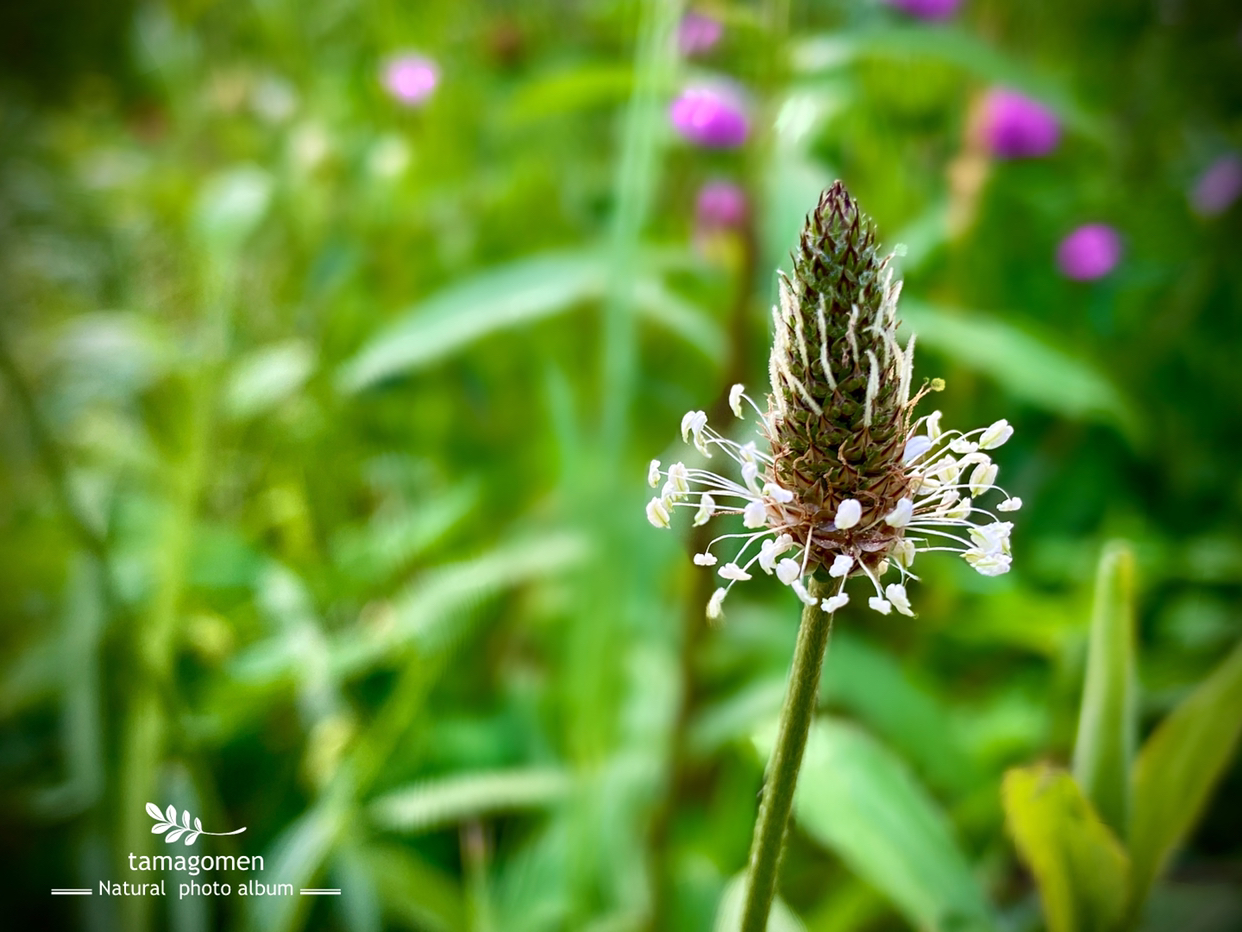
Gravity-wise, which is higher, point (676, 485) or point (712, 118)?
point (712, 118)

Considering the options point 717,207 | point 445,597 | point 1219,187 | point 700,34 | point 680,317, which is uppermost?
point 700,34

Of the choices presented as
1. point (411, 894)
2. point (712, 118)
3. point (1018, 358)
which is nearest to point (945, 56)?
point (1018, 358)

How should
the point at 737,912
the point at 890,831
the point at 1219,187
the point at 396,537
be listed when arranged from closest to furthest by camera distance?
1. the point at 737,912
2. the point at 890,831
3. the point at 396,537
4. the point at 1219,187

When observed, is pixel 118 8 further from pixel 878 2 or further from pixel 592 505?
pixel 592 505

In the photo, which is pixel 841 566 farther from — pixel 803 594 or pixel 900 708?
pixel 900 708

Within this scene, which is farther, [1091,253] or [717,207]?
[717,207]

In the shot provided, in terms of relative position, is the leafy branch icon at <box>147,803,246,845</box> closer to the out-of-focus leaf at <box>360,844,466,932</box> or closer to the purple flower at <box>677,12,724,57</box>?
the out-of-focus leaf at <box>360,844,466,932</box>

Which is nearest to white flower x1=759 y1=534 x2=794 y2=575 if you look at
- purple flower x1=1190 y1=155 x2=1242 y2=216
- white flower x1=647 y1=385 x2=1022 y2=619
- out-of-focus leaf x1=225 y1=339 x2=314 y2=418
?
white flower x1=647 y1=385 x2=1022 y2=619
